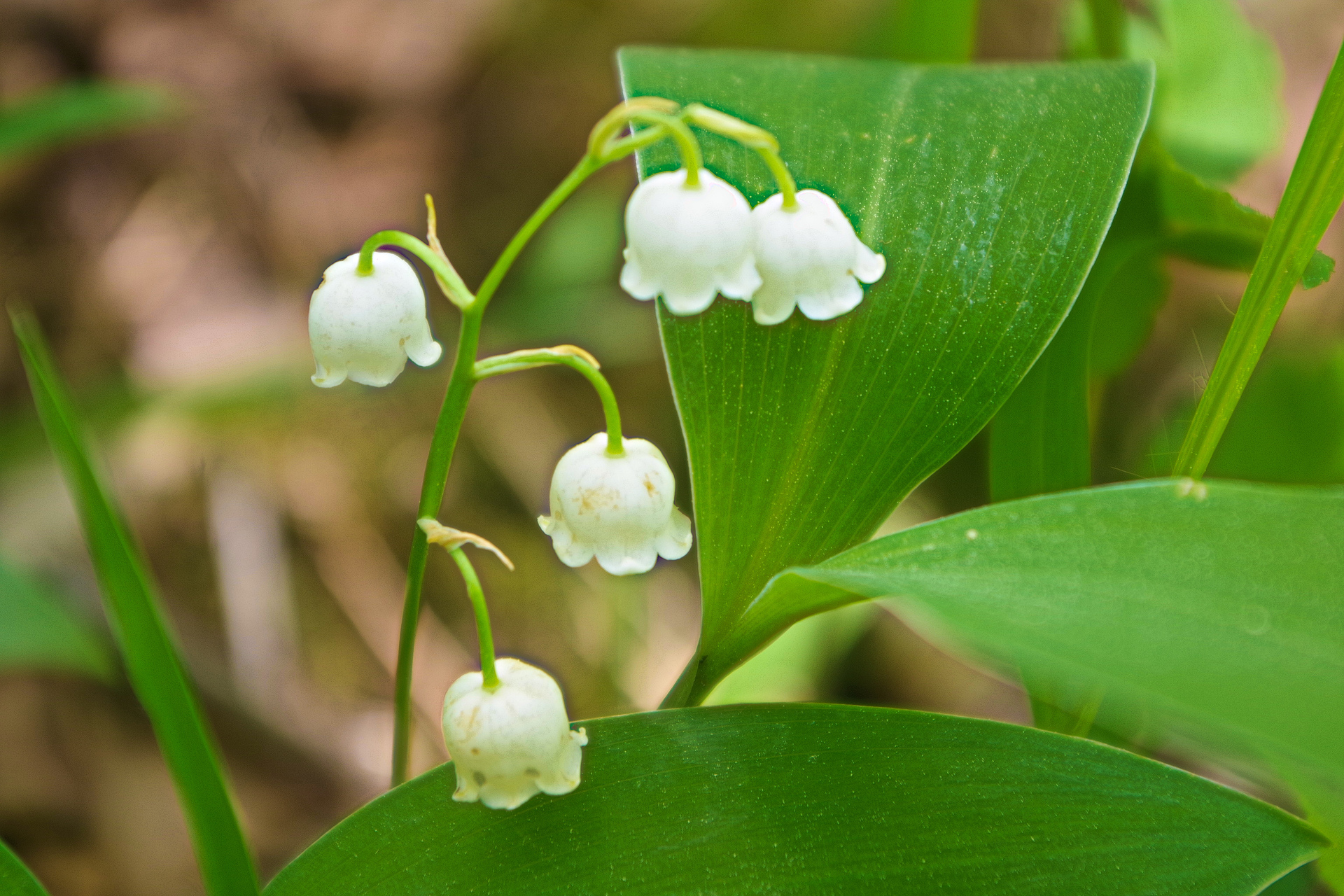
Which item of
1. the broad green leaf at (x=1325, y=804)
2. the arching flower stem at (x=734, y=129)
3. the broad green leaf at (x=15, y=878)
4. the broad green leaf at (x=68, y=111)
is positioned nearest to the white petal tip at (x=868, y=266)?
the arching flower stem at (x=734, y=129)

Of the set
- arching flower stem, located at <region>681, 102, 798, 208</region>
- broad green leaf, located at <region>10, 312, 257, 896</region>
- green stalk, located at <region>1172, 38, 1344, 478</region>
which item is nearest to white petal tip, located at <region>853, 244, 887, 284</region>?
arching flower stem, located at <region>681, 102, 798, 208</region>

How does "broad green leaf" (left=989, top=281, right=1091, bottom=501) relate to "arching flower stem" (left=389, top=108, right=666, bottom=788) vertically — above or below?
above

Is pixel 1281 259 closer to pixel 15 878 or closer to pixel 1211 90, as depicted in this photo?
pixel 1211 90

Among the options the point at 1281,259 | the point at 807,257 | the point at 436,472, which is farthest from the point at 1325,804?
the point at 436,472

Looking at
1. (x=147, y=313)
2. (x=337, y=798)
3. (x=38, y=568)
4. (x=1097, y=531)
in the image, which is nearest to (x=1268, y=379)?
(x=1097, y=531)

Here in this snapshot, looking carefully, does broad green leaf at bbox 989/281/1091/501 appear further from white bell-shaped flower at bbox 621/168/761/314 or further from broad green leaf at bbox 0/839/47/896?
broad green leaf at bbox 0/839/47/896

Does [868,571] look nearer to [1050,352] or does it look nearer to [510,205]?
[1050,352]
